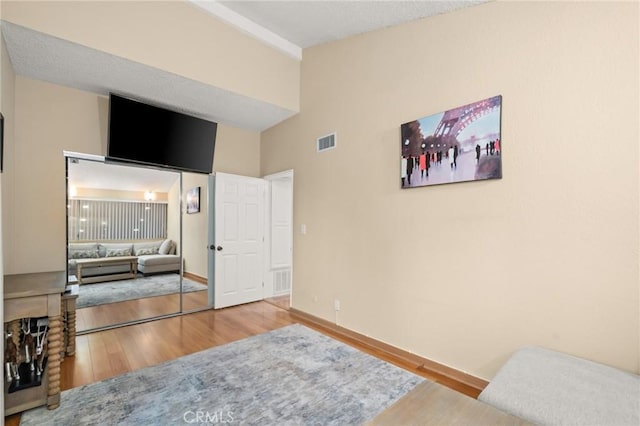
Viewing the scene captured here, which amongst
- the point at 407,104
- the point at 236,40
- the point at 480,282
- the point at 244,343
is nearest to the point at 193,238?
the point at 244,343

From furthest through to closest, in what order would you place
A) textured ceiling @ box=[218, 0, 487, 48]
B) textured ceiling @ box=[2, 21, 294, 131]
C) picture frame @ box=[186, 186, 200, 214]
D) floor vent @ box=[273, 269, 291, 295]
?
floor vent @ box=[273, 269, 291, 295]
picture frame @ box=[186, 186, 200, 214]
textured ceiling @ box=[218, 0, 487, 48]
textured ceiling @ box=[2, 21, 294, 131]

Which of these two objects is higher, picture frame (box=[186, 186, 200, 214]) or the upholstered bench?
picture frame (box=[186, 186, 200, 214])

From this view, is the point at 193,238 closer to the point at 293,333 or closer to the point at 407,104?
the point at 293,333

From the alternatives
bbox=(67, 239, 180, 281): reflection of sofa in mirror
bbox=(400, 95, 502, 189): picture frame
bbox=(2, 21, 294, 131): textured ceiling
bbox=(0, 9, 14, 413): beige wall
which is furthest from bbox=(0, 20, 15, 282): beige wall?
bbox=(400, 95, 502, 189): picture frame

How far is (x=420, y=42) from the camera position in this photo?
2879 mm

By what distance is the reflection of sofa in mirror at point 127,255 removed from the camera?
11.8 feet

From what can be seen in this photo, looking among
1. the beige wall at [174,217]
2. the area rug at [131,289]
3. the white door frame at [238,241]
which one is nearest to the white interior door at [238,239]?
the white door frame at [238,241]

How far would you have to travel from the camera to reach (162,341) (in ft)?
10.7

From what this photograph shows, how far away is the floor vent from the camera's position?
517cm

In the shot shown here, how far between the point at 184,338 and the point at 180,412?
144 cm

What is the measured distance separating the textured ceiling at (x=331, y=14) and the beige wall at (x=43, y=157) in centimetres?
215

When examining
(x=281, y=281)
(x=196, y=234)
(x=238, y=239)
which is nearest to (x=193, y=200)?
(x=196, y=234)

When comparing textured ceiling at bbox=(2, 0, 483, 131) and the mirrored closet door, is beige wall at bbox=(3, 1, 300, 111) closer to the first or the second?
textured ceiling at bbox=(2, 0, 483, 131)

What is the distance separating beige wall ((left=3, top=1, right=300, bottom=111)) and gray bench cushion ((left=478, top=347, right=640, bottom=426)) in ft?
12.3
